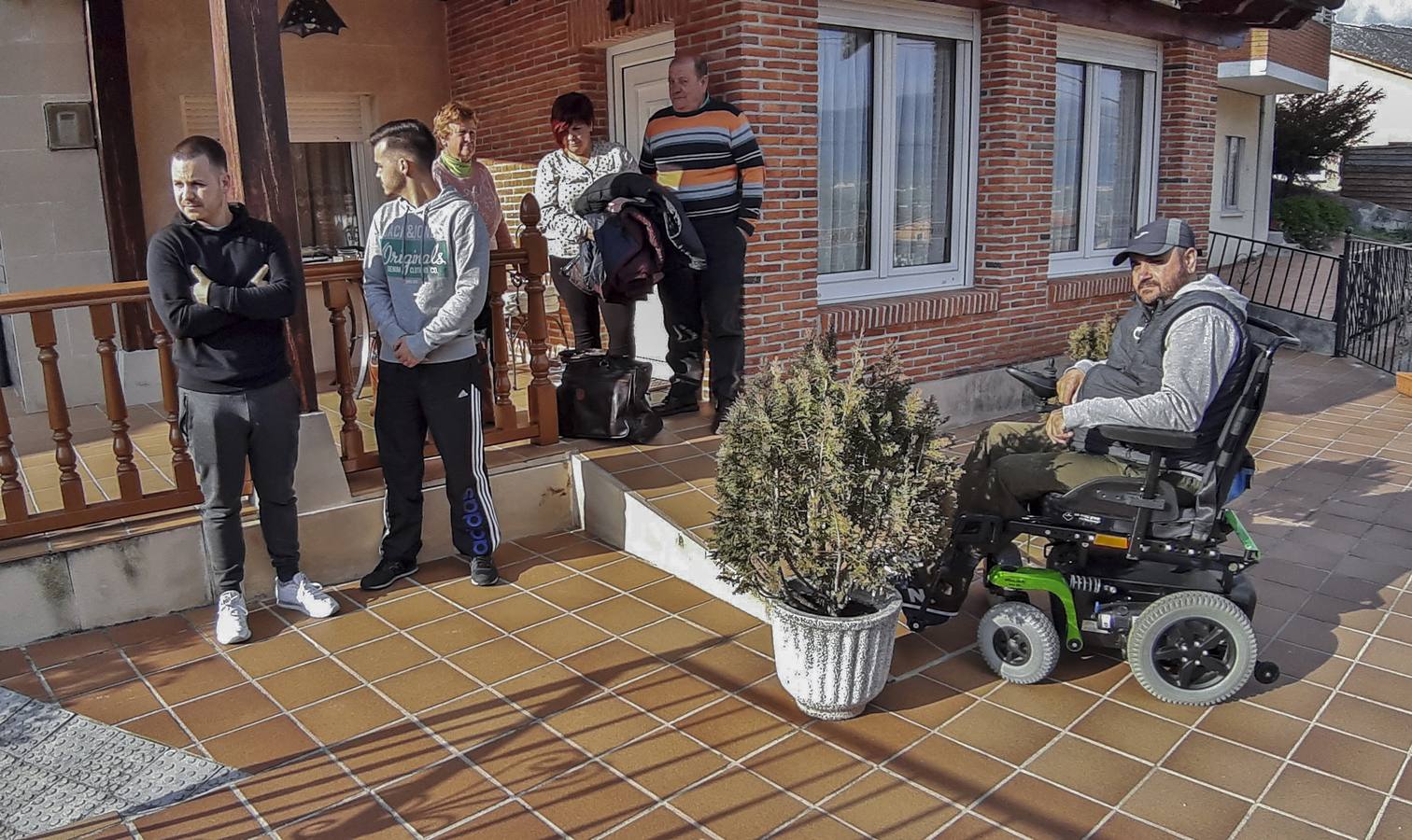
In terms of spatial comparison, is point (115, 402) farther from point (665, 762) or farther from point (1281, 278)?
point (1281, 278)

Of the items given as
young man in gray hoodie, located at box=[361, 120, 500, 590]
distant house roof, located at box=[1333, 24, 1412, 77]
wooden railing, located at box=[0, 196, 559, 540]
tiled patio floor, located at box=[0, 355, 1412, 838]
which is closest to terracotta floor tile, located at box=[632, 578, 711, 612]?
tiled patio floor, located at box=[0, 355, 1412, 838]

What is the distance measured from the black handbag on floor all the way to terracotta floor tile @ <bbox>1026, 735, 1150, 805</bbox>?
270 cm

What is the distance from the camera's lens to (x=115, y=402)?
4.06 metres

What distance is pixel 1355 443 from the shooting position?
264 inches

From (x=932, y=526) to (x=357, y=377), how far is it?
463 cm

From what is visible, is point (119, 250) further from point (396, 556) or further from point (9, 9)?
point (396, 556)

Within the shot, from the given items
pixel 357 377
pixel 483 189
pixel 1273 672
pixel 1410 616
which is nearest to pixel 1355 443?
pixel 1410 616

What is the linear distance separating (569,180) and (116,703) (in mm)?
3296

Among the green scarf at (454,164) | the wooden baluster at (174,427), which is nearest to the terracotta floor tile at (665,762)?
the wooden baluster at (174,427)

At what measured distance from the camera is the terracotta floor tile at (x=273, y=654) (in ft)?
12.1

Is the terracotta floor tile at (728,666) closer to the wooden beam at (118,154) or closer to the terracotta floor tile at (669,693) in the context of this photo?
the terracotta floor tile at (669,693)

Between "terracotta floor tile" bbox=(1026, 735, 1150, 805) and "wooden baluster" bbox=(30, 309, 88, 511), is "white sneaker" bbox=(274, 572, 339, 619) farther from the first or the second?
"terracotta floor tile" bbox=(1026, 735, 1150, 805)

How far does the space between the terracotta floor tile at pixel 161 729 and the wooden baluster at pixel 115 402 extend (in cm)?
109

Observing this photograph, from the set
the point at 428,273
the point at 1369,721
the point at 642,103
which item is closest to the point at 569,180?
the point at 642,103
